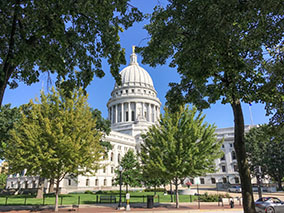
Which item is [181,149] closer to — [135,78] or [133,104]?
[133,104]

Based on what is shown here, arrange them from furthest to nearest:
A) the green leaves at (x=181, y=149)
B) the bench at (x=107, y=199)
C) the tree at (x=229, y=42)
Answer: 1. the bench at (x=107, y=199)
2. the green leaves at (x=181, y=149)
3. the tree at (x=229, y=42)

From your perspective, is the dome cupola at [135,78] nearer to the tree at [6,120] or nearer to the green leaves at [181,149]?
the tree at [6,120]

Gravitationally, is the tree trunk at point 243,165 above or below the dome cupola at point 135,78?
below

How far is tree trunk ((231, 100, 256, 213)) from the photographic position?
29.0ft

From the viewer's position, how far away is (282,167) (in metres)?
46.5

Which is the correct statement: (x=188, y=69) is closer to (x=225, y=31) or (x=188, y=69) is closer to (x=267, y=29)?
(x=225, y=31)

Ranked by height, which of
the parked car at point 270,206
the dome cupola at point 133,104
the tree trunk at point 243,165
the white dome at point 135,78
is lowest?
the parked car at point 270,206

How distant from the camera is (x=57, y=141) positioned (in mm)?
18109

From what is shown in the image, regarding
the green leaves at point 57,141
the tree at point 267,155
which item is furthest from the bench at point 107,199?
the tree at point 267,155

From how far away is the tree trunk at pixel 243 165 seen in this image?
29.0 feet

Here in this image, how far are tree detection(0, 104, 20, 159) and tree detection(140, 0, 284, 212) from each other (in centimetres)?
2814

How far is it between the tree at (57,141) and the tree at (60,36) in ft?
29.7

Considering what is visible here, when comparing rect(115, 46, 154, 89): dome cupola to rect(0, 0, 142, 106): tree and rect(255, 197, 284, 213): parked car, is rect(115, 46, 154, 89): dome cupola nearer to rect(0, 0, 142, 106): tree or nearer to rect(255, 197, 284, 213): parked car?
rect(255, 197, 284, 213): parked car

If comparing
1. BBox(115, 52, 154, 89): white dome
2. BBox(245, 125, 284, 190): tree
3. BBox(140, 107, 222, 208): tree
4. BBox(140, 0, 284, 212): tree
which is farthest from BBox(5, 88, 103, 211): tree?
BBox(115, 52, 154, 89): white dome
